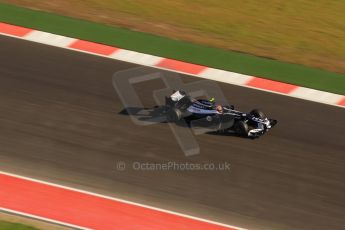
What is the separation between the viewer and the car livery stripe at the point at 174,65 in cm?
2169

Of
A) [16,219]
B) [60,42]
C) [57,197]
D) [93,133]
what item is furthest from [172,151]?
[60,42]

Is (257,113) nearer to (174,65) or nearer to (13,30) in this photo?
(174,65)

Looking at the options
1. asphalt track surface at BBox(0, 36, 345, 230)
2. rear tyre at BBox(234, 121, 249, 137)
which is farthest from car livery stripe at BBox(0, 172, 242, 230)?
rear tyre at BBox(234, 121, 249, 137)

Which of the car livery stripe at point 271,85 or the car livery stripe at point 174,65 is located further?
the car livery stripe at point 271,85

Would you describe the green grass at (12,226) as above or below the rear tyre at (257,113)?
below

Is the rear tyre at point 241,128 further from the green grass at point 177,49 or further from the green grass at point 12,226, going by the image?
the green grass at point 12,226

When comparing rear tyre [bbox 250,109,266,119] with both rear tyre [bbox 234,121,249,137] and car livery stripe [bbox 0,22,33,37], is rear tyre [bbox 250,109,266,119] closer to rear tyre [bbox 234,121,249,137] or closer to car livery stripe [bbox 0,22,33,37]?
rear tyre [bbox 234,121,249,137]

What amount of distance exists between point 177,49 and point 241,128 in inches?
217

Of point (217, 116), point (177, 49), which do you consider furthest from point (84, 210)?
point (177, 49)

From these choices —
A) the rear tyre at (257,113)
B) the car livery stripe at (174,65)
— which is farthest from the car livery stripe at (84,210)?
the car livery stripe at (174,65)

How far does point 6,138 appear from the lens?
1853 cm

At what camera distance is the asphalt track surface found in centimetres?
1678

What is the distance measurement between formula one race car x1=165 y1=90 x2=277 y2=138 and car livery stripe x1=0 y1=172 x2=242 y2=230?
355 cm

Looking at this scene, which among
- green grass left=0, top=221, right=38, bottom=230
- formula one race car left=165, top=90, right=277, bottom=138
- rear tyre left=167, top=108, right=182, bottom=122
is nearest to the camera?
green grass left=0, top=221, right=38, bottom=230
